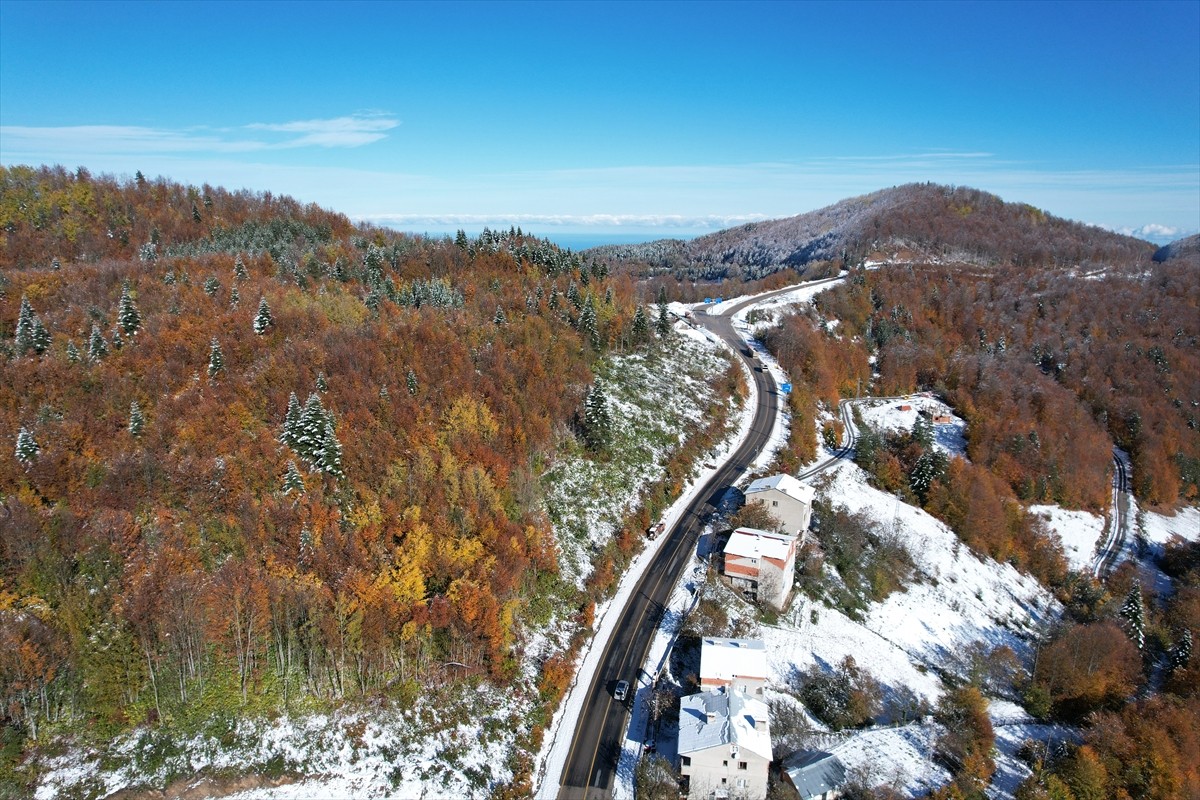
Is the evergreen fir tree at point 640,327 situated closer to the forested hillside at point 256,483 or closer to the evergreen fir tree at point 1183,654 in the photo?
the forested hillside at point 256,483

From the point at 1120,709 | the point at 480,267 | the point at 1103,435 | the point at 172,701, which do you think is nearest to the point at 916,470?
the point at 1120,709

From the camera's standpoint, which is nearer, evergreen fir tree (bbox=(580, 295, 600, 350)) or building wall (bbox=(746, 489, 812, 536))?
building wall (bbox=(746, 489, 812, 536))

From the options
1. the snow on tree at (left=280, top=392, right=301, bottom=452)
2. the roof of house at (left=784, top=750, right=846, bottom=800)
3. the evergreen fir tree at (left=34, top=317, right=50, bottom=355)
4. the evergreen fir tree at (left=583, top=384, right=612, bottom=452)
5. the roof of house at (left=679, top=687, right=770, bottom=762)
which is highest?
the evergreen fir tree at (left=34, top=317, right=50, bottom=355)

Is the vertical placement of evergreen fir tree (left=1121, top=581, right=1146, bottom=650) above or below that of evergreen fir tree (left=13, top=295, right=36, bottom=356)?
below

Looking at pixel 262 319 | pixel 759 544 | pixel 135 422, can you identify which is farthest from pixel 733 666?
pixel 262 319

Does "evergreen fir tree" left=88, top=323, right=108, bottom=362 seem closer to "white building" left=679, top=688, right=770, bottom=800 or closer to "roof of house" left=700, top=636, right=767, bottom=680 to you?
"roof of house" left=700, top=636, right=767, bottom=680

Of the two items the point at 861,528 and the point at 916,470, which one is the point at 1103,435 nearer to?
the point at 916,470

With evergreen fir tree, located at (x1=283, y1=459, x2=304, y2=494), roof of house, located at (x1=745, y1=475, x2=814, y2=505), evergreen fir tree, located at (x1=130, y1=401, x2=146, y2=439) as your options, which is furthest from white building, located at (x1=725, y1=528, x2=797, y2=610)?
evergreen fir tree, located at (x1=130, y1=401, x2=146, y2=439)
